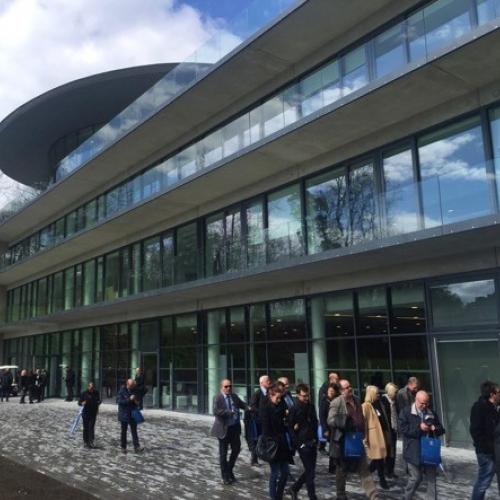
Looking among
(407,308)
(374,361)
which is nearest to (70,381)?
(374,361)

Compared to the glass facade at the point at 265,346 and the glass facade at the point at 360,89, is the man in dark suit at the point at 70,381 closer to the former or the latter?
the glass facade at the point at 265,346

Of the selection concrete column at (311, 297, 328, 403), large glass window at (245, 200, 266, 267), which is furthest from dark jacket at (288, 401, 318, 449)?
large glass window at (245, 200, 266, 267)

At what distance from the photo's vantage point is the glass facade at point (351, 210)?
12289mm

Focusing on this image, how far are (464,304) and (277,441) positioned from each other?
705 cm

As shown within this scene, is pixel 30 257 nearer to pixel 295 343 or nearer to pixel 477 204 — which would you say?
pixel 295 343

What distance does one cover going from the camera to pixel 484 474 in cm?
726

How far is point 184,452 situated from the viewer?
12.5 metres

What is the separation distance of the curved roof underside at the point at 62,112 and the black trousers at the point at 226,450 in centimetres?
2281

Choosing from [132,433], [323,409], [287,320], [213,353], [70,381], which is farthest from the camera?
[70,381]

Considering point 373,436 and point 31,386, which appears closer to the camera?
point 373,436

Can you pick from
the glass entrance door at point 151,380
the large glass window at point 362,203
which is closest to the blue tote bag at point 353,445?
the large glass window at point 362,203

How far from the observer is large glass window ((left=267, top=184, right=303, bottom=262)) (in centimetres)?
1579

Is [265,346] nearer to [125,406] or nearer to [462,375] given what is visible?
[125,406]

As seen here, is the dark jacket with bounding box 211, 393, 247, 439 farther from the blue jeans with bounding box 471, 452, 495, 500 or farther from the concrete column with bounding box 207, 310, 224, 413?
the concrete column with bounding box 207, 310, 224, 413
